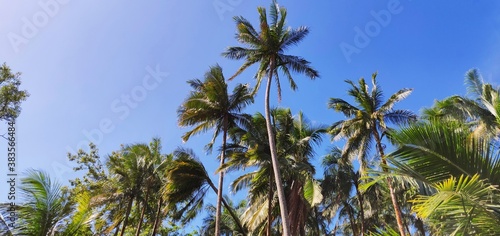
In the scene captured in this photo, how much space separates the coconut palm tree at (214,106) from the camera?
60.7 ft

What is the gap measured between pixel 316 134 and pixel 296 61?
5.12 m

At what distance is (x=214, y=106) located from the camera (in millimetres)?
18750

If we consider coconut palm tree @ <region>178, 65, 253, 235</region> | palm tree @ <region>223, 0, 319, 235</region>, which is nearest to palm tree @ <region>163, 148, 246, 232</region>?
coconut palm tree @ <region>178, 65, 253, 235</region>

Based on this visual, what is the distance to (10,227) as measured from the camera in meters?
5.88

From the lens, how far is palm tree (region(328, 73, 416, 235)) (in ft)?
64.5

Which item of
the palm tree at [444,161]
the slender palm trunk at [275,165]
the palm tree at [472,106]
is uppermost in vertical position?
the palm tree at [472,106]

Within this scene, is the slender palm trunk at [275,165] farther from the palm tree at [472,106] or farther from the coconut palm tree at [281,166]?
the palm tree at [472,106]

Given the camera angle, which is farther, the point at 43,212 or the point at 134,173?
the point at 134,173

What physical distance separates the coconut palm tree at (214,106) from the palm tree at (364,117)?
5842 millimetres

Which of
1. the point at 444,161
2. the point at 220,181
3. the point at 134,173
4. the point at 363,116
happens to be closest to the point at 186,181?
the point at 220,181

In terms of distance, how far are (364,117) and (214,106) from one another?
8.75 m

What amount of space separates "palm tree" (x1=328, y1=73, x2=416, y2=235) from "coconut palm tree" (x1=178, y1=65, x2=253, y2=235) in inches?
230

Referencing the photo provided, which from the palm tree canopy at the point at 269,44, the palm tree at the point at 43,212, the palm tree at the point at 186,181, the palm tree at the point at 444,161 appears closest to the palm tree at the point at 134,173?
the palm tree at the point at 186,181

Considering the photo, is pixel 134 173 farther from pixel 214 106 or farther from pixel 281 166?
pixel 281 166
